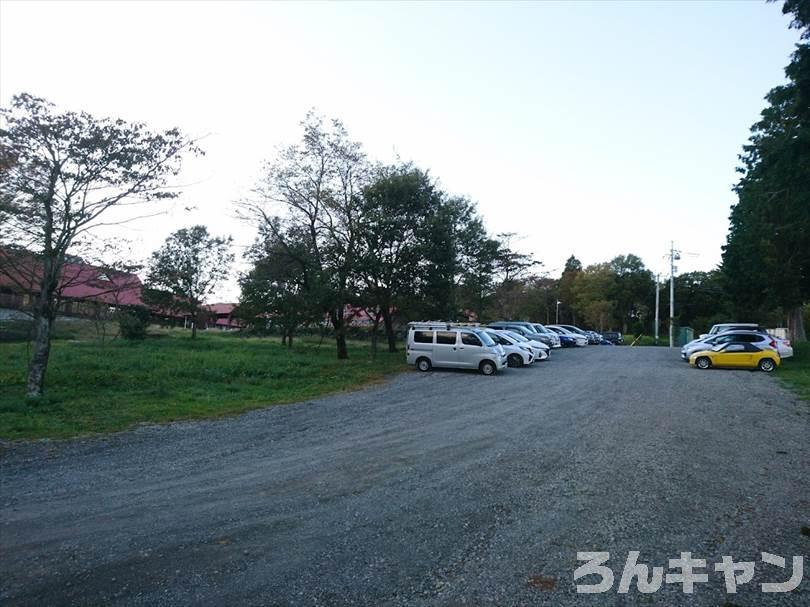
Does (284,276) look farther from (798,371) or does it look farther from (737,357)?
(798,371)

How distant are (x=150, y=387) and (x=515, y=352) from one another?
15073 mm

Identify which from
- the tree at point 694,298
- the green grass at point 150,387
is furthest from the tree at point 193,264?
the tree at point 694,298

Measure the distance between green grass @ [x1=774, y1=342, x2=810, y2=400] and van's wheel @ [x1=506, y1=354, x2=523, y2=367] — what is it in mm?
9734

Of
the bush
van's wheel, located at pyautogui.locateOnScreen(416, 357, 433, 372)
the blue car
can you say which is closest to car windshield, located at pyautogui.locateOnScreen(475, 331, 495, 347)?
van's wheel, located at pyautogui.locateOnScreen(416, 357, 433, 372)

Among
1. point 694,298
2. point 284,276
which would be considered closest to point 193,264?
point 284,276

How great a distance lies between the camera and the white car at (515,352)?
24594 mm

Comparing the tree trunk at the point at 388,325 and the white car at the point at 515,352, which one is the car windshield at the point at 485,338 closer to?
the white car at the point at 515,352

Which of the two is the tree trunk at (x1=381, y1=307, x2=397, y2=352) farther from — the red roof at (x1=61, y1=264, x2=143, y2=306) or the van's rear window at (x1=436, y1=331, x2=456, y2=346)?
the red roof at (x1=61, y1=264, x2=143, y2=306)

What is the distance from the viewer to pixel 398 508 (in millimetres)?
5832

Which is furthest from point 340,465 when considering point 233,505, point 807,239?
point 807,239

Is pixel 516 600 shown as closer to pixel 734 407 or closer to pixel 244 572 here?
pixel 244 572

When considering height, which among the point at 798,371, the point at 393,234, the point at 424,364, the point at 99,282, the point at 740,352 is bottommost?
the point at 424,364

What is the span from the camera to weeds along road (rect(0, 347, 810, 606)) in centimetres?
414

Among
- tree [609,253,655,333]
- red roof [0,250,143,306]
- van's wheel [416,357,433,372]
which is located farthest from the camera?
tree [609,253,655,333]
